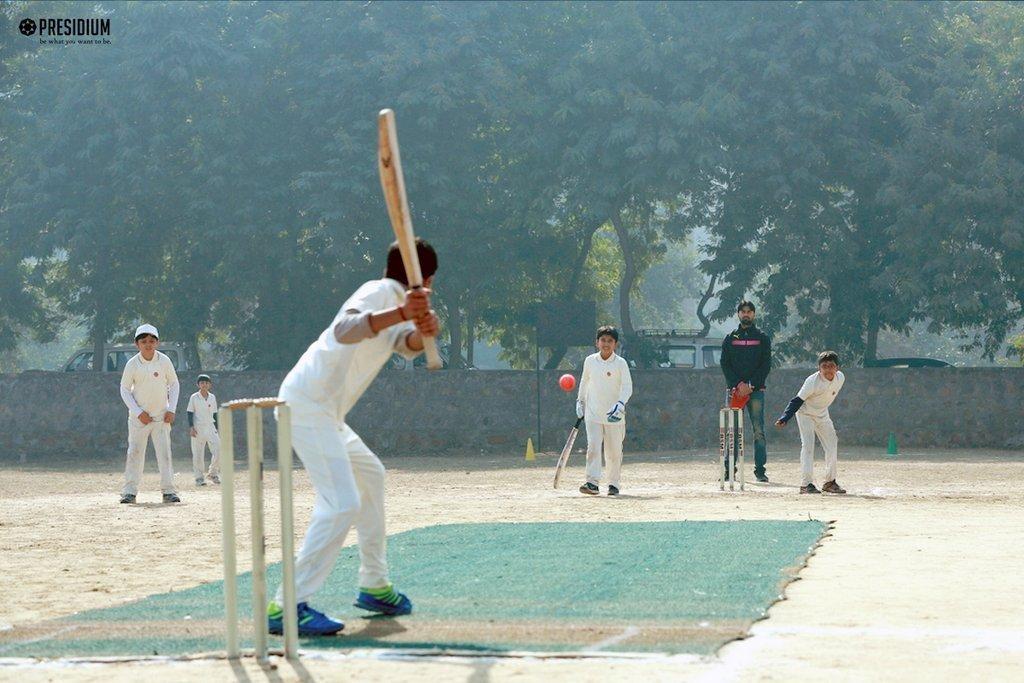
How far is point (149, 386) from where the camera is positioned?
57.6 ft

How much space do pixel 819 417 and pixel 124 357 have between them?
23485 mm

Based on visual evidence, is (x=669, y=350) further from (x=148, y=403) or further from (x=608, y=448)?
(x=148, y=403)

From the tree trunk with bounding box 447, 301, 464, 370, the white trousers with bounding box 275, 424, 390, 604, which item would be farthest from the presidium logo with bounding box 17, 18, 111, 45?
the white trousers with bounding box 275, 424, 390, 604

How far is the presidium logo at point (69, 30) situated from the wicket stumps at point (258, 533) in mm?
31705

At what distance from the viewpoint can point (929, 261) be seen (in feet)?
104

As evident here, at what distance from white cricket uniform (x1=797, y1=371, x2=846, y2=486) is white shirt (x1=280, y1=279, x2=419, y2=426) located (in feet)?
34.5

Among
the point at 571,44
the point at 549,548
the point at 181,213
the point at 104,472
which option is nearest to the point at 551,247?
the point at 571,44

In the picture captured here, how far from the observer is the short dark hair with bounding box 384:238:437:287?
7141 mm

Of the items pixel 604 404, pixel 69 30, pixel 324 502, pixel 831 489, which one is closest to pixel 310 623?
pixel 324 502

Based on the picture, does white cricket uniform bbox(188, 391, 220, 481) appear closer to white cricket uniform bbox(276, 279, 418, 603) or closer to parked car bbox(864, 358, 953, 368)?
white cricket uniform bbox(276, 279, 418, 603)

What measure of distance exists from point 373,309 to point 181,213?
30.4m

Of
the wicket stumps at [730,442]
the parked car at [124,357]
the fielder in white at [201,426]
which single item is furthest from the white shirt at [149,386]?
the parked car at [124,357]

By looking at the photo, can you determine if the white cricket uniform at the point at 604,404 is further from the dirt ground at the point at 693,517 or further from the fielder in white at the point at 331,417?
the fielder in white at the point at 331,417

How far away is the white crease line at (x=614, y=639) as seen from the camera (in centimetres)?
661
